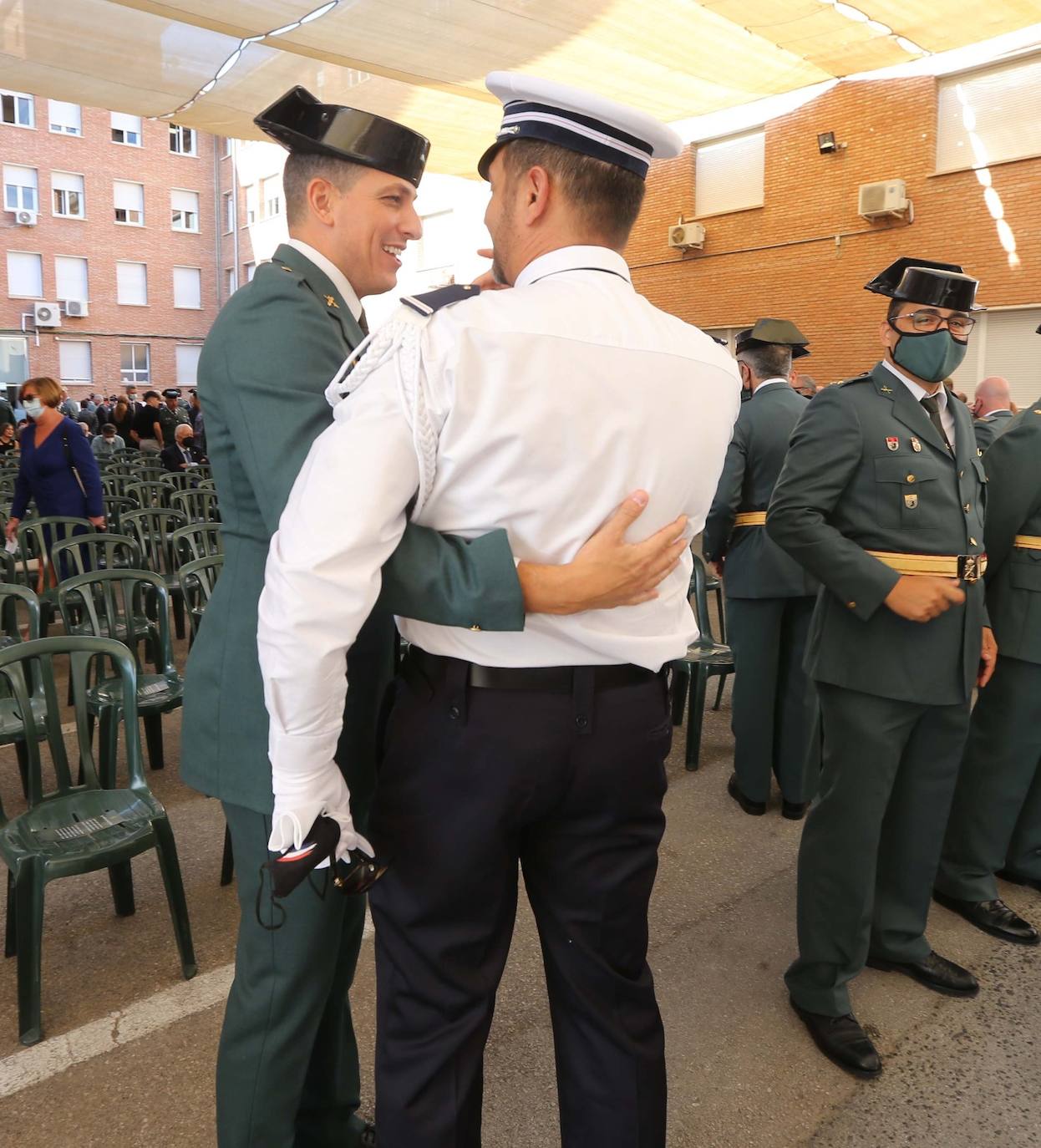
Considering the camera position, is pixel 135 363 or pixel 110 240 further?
pixel 135 363

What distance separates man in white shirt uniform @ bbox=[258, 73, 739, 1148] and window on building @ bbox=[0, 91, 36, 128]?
31904 millimetres

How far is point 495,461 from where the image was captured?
1.15m

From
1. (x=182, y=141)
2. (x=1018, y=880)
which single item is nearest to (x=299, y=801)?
(x=1018, y=880)

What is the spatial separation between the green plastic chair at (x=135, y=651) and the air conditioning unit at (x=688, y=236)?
1189cm

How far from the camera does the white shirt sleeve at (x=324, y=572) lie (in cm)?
108

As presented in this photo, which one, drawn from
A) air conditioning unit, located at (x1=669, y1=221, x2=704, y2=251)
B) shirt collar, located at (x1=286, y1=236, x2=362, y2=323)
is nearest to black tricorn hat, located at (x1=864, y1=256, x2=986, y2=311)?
shirt collar, located at (x1=286, y1=236, x2=362, y2=323)

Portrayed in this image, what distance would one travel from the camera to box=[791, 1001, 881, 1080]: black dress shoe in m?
2.16

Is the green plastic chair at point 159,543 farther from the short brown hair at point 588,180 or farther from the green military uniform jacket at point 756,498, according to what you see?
the short brown hair at point 588,180

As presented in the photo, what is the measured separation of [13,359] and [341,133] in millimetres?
29565

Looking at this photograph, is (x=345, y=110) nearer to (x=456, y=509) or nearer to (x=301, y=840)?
(x=456, y=509)

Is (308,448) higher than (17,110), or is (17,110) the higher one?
(17,110)

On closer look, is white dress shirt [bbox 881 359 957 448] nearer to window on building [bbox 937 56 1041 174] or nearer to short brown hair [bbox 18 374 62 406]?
short brown hair [bbox 18 374 62 406]

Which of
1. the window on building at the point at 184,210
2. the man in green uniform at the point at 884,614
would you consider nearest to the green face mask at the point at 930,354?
the man in green uniform at the point at 884,614

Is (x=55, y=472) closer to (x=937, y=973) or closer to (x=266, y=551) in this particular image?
(x=266, y=551)
